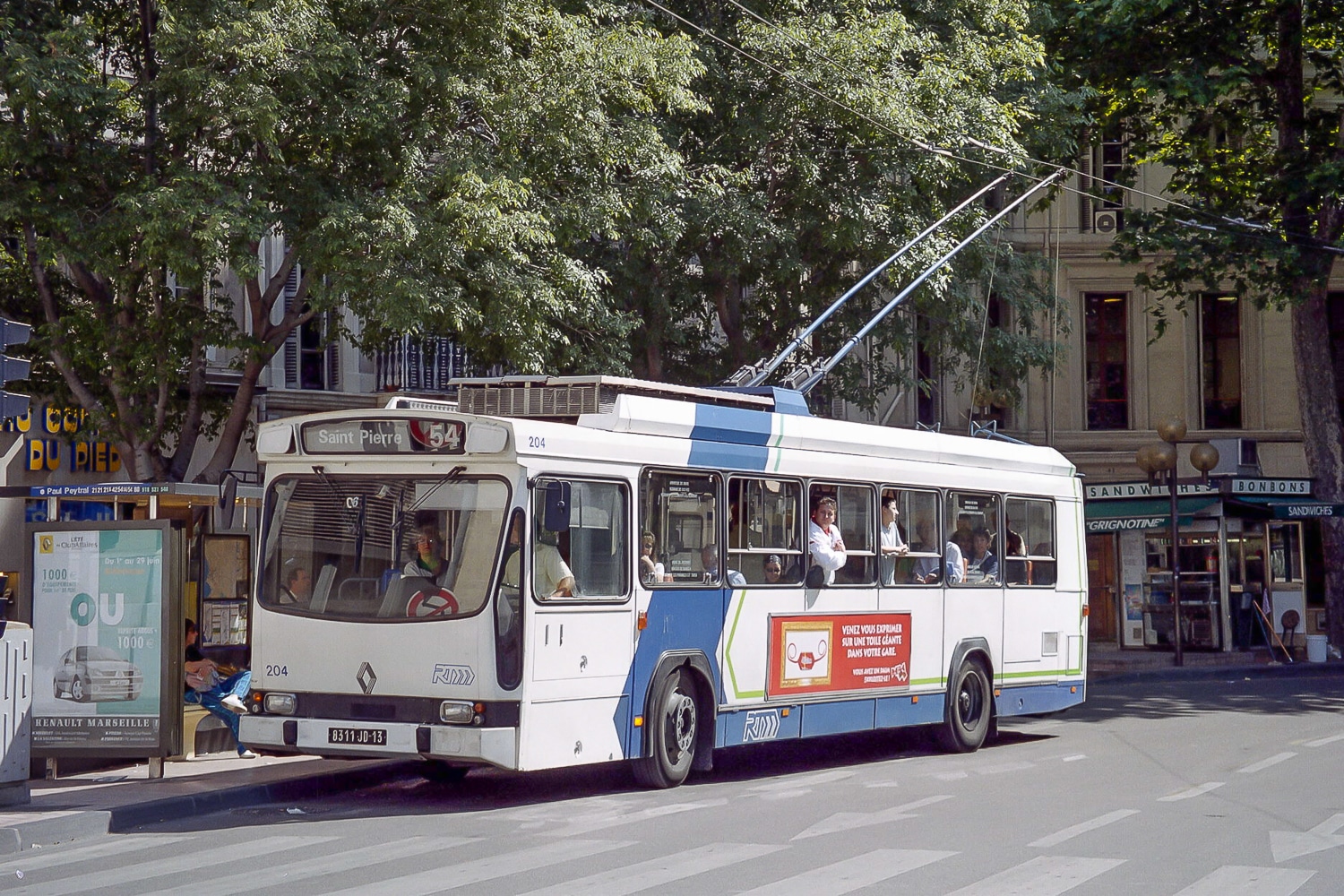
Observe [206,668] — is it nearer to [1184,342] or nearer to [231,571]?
[231,571]

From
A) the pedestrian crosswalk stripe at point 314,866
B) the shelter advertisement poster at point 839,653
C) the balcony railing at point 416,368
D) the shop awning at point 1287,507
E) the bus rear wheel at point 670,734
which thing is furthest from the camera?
the shop awning at point 1287,507

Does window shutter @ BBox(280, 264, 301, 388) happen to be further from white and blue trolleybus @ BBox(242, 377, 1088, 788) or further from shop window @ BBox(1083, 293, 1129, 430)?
shop window @ BBox(1083, 293, 1129, 430)

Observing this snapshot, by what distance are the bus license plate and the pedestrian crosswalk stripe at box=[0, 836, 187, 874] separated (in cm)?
134

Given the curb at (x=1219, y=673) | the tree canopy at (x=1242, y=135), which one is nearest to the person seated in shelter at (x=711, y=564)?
the curb at (x=1219, y=673)

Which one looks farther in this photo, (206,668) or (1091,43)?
(1091,43)

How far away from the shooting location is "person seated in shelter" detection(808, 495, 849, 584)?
555 inches

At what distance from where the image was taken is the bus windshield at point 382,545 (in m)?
11.3

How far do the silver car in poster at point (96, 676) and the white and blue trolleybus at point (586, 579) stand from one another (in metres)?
1.45

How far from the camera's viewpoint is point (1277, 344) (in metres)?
36.6

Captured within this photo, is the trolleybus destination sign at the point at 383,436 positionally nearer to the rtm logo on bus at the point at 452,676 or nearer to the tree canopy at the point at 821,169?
the rtm logo on bus at the point at 452,676

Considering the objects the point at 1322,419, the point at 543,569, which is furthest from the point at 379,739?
the point at 1322,419

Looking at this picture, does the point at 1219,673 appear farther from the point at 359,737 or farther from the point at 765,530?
the point at 359,737

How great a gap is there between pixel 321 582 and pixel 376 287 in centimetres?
557

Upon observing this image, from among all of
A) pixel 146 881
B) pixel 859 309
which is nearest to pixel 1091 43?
pixel 859 309
